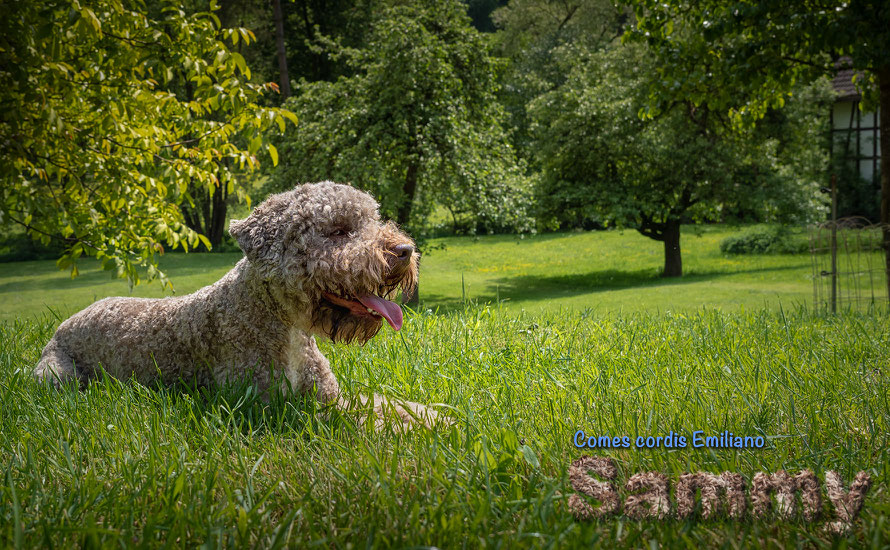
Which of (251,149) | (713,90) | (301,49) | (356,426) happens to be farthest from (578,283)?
(356,426)

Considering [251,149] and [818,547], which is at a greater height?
[251,149]

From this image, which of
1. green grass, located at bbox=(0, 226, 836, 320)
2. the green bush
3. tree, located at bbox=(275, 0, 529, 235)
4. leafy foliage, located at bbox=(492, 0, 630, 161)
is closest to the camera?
green grass, located at bbox=(0, 226, 836, 320)

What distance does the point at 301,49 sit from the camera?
15891mm

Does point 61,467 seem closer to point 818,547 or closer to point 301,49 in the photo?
point 818,547

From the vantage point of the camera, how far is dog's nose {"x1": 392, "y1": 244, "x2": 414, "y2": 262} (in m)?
2.46

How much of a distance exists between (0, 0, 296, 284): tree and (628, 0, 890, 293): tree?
17.3 feet

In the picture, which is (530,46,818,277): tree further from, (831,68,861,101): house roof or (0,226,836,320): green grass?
(831,68,861,101): house roof

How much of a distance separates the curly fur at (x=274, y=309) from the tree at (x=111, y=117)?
166 cm

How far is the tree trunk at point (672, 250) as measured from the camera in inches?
591

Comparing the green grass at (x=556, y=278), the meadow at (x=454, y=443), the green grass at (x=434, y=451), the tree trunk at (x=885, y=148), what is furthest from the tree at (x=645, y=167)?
the green grass at (x=434, y=451)

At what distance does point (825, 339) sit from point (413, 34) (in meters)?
7.79

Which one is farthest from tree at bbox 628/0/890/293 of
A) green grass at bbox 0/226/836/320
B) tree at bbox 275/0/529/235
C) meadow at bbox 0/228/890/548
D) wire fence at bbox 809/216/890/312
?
meadow at bbox 0/228/890/548

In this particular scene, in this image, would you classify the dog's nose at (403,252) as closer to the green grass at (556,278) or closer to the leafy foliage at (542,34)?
the green grass at (556,278)

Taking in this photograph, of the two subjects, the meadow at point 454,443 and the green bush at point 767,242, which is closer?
the meadow at point 454,443
